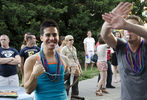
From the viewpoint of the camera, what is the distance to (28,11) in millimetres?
15734

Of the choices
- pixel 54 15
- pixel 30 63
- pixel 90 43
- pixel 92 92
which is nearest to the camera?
pixel 30 63

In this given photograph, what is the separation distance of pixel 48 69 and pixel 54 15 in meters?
14.1

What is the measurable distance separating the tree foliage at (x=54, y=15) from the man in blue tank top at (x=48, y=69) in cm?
1198

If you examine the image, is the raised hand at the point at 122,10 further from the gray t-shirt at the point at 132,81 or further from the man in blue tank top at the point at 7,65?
the man in blue tank top at the point at 7,65

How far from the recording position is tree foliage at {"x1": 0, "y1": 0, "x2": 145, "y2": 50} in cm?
1541

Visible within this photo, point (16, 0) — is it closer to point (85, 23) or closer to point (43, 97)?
point (85, 23)

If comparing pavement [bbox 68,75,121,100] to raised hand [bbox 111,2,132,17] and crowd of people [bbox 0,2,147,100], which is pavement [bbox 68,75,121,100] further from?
raised hand [bbox 111,2,132,17]

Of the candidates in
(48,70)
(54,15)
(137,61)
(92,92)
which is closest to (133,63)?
(137,61)

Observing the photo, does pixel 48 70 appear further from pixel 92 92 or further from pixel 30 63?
pixel 92 92

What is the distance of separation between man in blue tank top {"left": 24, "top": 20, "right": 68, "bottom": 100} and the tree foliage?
11983 mm

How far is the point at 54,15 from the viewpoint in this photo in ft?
56.4

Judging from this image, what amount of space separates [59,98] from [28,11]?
12951 mm

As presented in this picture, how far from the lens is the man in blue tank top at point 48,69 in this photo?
324 centimetres

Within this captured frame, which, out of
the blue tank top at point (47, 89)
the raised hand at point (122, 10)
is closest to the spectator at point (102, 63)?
the blue tank top at point (47, 89)
